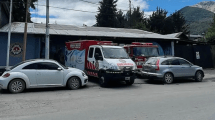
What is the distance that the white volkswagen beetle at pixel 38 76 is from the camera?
889cm

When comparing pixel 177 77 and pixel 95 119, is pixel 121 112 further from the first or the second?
pixel 177 77

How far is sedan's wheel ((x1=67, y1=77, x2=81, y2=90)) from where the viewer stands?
32.7ft

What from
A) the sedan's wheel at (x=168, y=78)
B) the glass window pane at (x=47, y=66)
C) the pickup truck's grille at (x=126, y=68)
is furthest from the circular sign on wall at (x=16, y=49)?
the sedan's wheel at (x=168, y=78)

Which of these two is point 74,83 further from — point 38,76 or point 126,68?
point 126,68

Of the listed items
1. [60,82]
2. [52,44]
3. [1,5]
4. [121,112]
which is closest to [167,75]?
[60,82]

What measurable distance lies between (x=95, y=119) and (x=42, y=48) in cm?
1323

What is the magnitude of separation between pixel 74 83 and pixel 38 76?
5.79 feet

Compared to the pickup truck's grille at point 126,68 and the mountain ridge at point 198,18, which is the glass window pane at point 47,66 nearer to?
the pickup truck's grille at point 126,68

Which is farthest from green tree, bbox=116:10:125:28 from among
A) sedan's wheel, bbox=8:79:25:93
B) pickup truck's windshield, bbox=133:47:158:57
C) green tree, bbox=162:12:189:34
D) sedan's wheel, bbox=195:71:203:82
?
sedan's wheel, bbox=8:79:25:93

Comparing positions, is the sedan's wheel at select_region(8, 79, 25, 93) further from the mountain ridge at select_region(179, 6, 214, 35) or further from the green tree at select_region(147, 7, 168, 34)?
the mountain ridge at select_region(179, 6, 214, 35)

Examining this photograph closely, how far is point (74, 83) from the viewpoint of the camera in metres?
10.1

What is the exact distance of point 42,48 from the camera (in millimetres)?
17141

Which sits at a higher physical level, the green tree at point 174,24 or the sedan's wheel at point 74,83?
the green tree at point 174,24

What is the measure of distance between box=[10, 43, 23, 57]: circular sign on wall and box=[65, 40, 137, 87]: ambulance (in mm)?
4989
